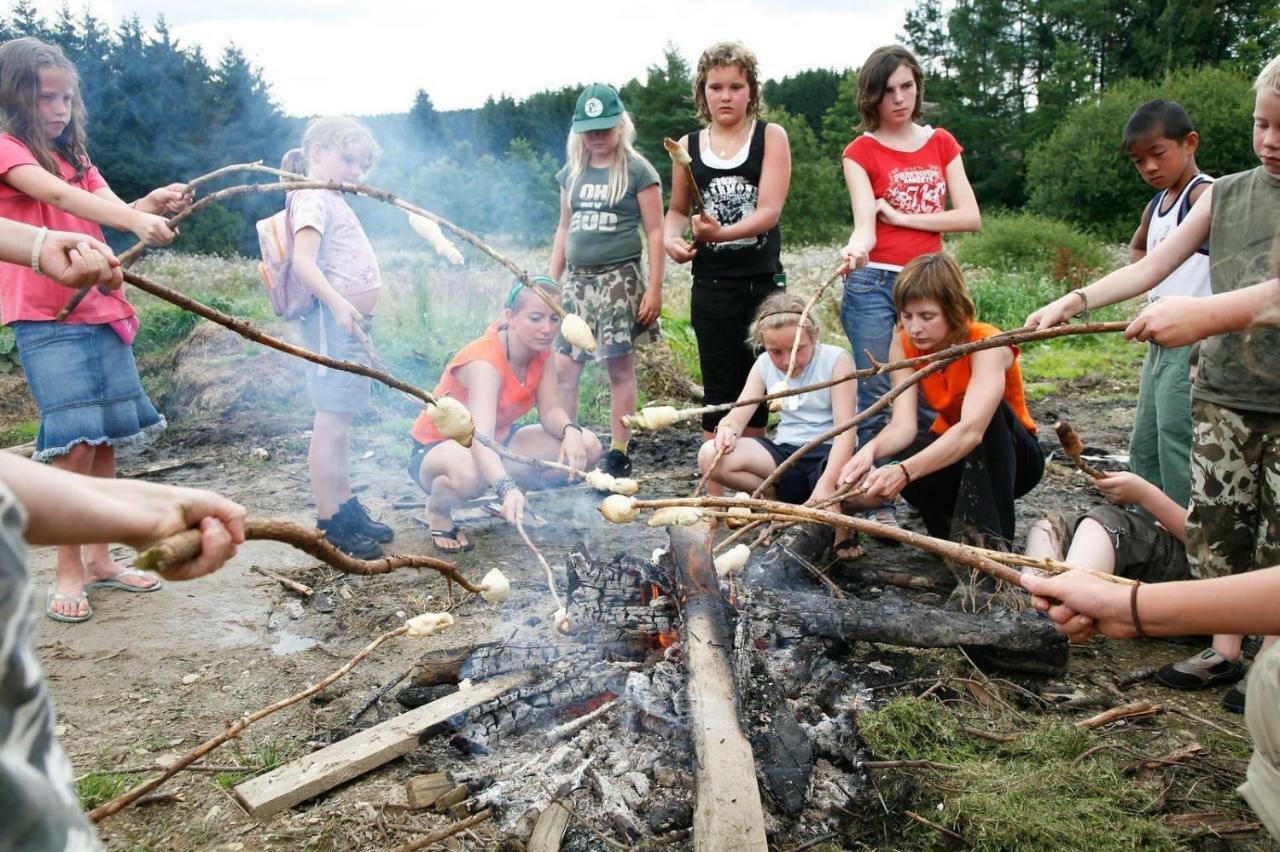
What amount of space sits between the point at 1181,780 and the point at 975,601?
3.15 feet

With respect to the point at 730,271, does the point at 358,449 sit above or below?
below

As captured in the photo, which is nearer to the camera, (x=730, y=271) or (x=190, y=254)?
(x=730, y=271)

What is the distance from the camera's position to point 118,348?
351cm

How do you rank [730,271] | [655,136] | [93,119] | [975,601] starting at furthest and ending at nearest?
[655,136], [93,119], [730,271], [975,601]

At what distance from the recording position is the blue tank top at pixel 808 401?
4.04 meters

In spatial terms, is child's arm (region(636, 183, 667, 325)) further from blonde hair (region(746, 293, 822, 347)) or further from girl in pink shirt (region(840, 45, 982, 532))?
girl in pink shirt (region(840, 45, 982, 532))

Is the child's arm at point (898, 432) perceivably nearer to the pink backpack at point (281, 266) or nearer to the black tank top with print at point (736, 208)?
the black tank top with print at point (736, 208)

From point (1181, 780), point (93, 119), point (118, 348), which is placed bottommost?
→ point (1181, 780)

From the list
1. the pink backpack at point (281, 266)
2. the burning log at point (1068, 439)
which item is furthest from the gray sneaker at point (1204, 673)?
the pink backpack at point (281, 266)

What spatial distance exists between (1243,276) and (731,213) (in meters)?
2.32

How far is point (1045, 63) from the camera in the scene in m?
34.5

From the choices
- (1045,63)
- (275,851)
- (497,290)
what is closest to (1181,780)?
(275,851)

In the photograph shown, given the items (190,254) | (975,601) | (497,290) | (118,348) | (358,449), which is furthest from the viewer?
(190,254)

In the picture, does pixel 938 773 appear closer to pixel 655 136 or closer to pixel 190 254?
pixel 190 254
